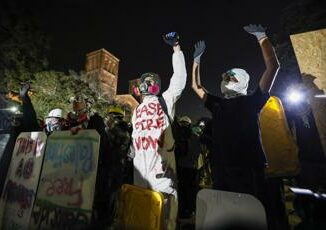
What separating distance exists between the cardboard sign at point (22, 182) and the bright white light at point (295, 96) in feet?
12.9

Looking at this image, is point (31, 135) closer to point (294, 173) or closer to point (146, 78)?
point (146, 78)

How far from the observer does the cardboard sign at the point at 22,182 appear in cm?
354

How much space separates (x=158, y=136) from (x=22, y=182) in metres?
2.25

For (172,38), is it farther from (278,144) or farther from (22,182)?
(22,182)

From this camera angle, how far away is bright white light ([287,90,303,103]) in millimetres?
3926

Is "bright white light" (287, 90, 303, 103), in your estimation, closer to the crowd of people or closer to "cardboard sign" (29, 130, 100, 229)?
the crowd of people

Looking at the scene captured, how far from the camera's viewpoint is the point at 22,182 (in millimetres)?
3779

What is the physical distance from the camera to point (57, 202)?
3.22 metres

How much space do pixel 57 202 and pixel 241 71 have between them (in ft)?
9.40

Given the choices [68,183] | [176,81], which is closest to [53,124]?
[68,183]

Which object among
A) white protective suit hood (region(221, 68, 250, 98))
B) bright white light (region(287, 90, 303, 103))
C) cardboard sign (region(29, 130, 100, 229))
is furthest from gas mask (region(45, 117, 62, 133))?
bright white light (region(287, 90, 303, 103))

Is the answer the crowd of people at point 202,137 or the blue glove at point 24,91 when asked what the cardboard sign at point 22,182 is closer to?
the crowd of people at point 202,137

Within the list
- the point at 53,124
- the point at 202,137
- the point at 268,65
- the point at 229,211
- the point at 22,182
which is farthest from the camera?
the point at 53,124

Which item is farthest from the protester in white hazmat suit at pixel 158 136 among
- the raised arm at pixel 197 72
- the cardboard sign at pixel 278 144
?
the cardboard sign at pixel 278 144
